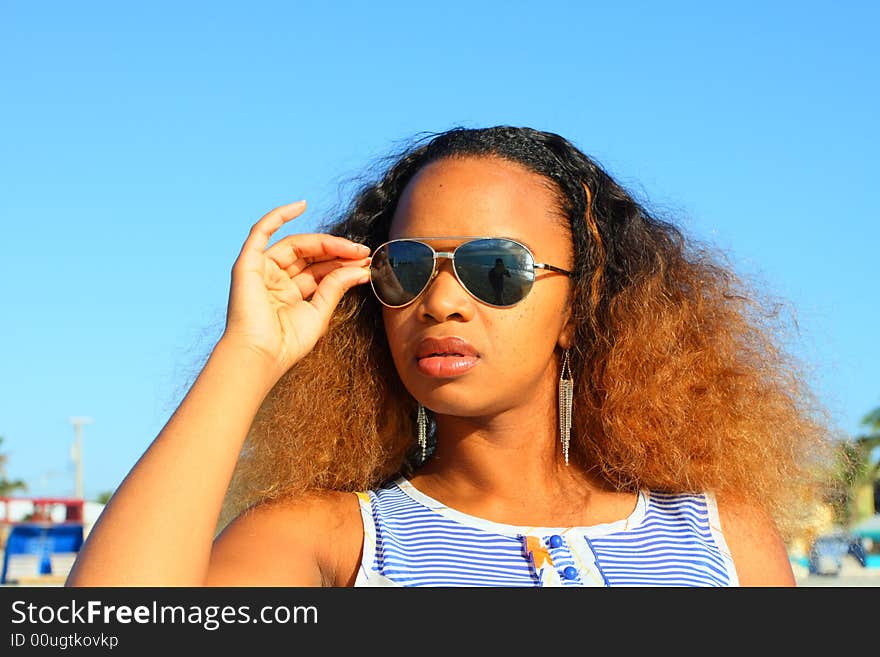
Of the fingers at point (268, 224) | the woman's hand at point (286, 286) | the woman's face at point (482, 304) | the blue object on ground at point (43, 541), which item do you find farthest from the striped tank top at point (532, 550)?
the blue object on ground at point (43, 541)

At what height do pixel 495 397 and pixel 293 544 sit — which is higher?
pixel 495 397

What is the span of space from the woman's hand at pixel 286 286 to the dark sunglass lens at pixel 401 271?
11cm

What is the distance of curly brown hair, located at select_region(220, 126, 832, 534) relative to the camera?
352cm

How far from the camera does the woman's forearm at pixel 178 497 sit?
8.06ft

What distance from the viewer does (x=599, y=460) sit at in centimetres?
354

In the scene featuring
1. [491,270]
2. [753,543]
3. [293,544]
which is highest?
[491,270]

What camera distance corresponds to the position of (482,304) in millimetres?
3232

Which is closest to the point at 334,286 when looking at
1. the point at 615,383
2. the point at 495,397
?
the point at 495,397

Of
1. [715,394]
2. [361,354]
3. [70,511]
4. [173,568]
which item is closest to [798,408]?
[715,394]

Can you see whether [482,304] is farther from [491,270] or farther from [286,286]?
[286,286]

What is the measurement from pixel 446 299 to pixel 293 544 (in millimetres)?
870

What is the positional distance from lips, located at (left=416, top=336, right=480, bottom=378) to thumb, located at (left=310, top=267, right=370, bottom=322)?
41cm
